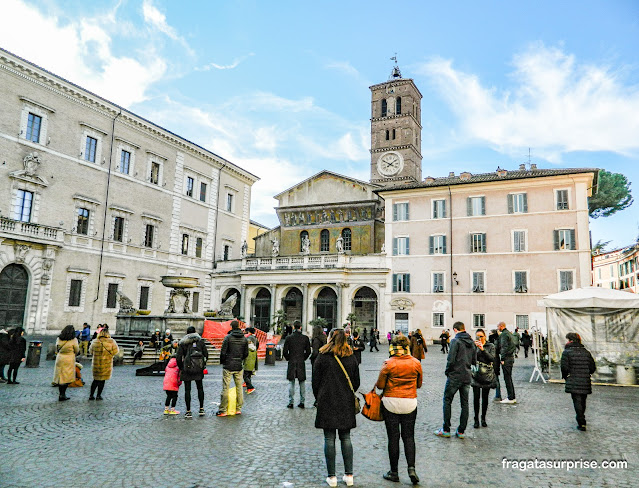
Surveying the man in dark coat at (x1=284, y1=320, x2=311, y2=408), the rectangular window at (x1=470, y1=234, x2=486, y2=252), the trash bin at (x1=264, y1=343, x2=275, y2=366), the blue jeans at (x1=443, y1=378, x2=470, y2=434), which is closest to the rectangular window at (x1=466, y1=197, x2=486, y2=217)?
the rectangular window at (x1=470, y1=234, x2=486, y2=252)

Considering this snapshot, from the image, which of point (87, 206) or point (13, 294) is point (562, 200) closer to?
point (87, 206)

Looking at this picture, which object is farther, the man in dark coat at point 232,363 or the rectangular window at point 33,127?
the rectangular window at point 33,127

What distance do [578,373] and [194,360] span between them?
22.2 feet

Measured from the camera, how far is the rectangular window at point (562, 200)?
32.9 metres

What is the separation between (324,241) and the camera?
144ft

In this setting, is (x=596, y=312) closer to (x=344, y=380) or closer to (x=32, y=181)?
(x=344, y=380)

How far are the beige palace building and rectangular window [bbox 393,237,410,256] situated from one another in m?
15.3

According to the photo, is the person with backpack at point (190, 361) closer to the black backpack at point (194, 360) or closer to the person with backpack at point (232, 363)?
the black backpack at point (194, 360)

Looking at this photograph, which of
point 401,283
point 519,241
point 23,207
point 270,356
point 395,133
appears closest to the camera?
point 270,356

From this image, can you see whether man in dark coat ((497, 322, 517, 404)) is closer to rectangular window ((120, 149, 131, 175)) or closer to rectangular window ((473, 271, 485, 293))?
rectangular window ((473, 271, 485, 293))

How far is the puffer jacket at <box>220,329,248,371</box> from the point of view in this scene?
8797 millimetres

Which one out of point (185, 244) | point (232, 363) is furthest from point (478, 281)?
point (232, 363)

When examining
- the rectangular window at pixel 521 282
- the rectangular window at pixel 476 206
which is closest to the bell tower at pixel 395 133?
the rectangular window at pixel 476 206

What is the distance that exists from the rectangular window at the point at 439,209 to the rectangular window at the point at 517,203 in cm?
465
